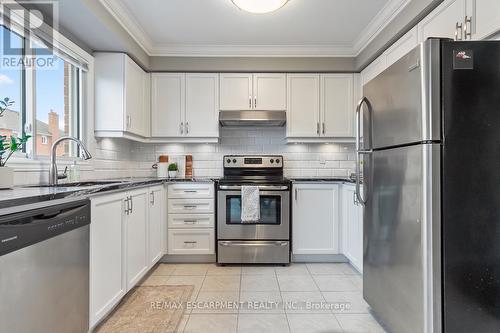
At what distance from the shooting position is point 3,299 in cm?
101

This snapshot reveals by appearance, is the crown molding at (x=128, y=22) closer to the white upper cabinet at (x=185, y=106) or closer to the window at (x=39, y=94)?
the white upper cabinet at (x=185, y=106)

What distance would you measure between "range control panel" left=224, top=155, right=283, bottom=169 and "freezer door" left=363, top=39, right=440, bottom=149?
1766 millimetres

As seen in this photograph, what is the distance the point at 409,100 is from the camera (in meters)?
1.53

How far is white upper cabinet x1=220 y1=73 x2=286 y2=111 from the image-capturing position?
3.49 m

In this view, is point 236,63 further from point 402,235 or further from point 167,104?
point 402,235

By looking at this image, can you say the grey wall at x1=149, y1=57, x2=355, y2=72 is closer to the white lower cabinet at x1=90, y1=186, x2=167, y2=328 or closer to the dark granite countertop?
the white lower cabinet at x1=90, y1=186, x2=167, y2=328

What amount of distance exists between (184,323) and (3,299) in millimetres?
1233

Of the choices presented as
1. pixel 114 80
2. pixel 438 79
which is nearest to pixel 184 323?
pixel 438 79

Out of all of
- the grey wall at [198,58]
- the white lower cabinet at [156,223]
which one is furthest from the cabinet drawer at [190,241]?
the grey wall at [198,58]

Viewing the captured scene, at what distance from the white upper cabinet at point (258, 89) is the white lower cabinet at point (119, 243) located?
4.91 ft

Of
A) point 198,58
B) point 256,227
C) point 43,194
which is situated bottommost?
point 256,227

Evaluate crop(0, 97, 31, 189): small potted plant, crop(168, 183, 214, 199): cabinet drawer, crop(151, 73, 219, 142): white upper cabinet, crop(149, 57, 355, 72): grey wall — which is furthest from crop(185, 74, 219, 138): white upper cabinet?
crop(0, 97, 31, 189): small potted plant

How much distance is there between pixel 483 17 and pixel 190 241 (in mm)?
3026

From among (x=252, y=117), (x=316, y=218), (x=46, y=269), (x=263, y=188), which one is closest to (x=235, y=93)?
(x=252, y=117)
